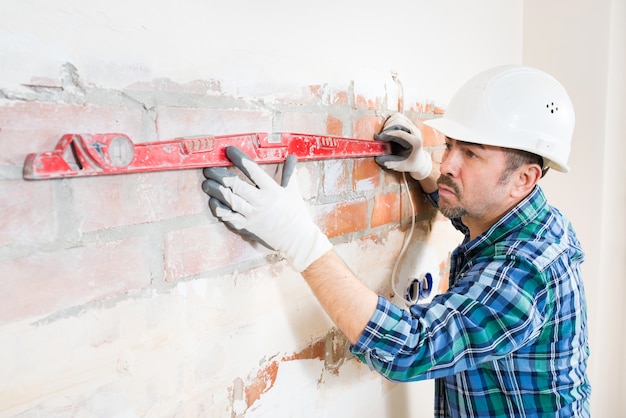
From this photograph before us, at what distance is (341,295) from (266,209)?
0.23 metres

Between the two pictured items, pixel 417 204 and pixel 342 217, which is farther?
pixel 417 204

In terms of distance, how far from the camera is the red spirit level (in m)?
0.54

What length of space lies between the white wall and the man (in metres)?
0.93

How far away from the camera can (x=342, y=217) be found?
1.10 metres

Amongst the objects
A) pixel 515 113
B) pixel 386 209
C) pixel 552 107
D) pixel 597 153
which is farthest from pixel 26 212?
pixel 597 153

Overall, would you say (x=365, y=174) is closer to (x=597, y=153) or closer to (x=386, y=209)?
(x=386, y=209)

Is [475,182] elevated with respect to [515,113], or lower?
lower

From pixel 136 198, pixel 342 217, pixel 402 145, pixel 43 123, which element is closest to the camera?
pixel 43 123

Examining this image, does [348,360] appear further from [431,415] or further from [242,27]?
[242,27]

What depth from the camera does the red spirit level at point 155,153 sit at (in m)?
0.54

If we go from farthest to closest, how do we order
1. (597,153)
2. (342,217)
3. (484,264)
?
(597,153)
(342,217)
(484,264)

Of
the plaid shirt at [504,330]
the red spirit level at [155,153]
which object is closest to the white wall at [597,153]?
the plaid shirt at [504,330]

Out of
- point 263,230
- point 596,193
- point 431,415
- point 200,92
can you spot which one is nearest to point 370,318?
point 263,230

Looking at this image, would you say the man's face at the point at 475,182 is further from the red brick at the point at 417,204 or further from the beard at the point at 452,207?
the red brick at the point at 417,204
